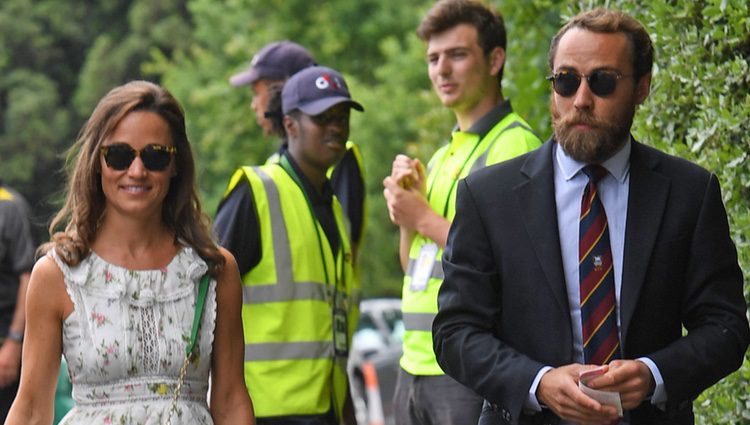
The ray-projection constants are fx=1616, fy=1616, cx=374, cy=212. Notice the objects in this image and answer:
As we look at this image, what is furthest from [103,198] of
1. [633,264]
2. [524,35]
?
[524,35]

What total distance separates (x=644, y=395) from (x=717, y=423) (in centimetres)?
163

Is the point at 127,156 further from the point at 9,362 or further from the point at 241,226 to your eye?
the point at 9,362

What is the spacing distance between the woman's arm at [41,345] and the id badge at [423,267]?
1.84 metres

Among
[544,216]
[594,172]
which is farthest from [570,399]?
[594,172]

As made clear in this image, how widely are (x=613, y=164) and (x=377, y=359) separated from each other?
13.6 meters

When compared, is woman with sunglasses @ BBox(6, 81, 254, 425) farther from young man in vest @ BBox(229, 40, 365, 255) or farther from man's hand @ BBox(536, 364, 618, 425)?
young man in vest @ BBox(229, 40, 365, 255)

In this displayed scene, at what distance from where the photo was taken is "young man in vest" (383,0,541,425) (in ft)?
20.8

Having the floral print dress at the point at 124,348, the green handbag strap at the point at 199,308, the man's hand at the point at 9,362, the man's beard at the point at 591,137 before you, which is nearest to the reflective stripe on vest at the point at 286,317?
the green handbag strap at the point at 199,308

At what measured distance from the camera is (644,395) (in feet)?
14.4

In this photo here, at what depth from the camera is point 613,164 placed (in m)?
4.68

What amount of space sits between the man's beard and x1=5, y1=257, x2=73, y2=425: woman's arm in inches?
62.4

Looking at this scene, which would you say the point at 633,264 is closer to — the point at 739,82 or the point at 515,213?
the point at 515,213

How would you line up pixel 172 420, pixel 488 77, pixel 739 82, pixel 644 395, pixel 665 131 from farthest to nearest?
pixel 488 77
pixel 665 131
pixel 739 82
pixel 172 420
pixel 644 395

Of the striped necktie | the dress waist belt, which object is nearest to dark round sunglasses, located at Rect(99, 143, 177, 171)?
the dress waist belt
